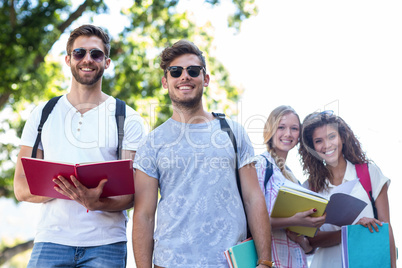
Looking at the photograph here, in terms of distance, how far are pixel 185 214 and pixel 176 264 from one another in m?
0.29

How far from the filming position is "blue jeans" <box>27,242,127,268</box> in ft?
8.92

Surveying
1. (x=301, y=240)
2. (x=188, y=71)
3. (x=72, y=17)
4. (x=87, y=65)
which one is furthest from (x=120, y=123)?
(x=72, y=17)

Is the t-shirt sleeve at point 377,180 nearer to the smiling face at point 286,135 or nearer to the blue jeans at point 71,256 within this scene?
the smiling face at point 286,135

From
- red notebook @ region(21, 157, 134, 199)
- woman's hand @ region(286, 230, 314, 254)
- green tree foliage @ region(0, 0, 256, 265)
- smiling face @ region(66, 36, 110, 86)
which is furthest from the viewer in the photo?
green tree foliage @ region(0, 0, 256, 265)

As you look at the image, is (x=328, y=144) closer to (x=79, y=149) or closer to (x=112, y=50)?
(x=79, y=149)

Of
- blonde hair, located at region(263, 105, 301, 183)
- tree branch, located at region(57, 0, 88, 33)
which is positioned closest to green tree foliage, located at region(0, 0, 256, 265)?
tree branch, located at region(57, 0, 88, 33)

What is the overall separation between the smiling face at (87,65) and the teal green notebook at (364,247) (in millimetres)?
1939

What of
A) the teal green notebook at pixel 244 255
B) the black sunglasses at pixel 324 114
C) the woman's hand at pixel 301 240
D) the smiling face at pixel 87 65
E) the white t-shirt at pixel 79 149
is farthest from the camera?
the black sunglasses at pixel 324 114

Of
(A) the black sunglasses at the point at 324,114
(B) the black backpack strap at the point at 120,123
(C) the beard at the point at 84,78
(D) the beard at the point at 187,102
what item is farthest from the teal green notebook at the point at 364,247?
(C) the beard at the point at 84,78

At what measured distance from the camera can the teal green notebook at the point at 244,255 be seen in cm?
256

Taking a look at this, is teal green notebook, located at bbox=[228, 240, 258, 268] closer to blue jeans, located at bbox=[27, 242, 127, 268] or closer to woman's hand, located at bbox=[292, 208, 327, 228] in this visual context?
woman's hand, located at bbox=[292, 208, 327, 228]

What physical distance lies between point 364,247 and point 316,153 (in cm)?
89

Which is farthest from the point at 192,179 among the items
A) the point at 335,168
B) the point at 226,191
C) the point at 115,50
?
the point at 115,50

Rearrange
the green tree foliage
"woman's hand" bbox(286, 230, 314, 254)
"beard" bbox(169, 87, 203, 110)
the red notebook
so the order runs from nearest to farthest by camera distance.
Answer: the red notebook, "beard" bbox(169, 87, 203, 110), "woman's hand" bbox(286, 230, 314, 254), the green tree foliage
